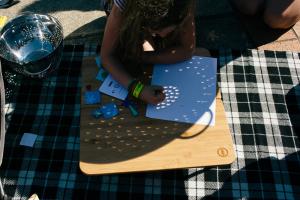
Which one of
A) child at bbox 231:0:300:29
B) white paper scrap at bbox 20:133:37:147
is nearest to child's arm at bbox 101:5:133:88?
white paper scrap at bbox 20:133:37:147

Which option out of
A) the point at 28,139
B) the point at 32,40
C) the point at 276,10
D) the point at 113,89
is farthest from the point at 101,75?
the point at 276,10

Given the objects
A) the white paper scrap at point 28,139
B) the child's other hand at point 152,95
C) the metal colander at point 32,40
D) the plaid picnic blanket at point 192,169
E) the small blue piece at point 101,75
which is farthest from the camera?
the metal colander at point 32,40

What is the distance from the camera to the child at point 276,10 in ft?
9.68

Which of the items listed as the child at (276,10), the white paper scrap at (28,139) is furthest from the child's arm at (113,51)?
the child at (276,10)

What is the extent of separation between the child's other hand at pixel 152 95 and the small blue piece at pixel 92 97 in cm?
22

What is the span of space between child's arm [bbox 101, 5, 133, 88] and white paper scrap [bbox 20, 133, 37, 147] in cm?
72

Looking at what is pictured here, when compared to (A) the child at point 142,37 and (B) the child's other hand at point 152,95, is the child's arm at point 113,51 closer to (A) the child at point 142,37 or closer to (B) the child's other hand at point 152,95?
(A) the child at point 142,37

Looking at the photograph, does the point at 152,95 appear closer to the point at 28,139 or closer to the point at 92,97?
the point at 92,97

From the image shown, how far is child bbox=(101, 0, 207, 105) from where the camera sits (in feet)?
5.97

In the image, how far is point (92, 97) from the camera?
195 centimetres

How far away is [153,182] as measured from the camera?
224 cm

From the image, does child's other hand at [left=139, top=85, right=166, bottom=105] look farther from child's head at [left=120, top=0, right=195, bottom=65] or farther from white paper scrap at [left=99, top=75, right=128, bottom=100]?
child's head at [left=120, top=0, right=195, bottom=65]

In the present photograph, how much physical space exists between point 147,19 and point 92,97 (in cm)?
47

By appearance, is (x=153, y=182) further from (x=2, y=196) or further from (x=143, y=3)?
(x=143, y=3)
